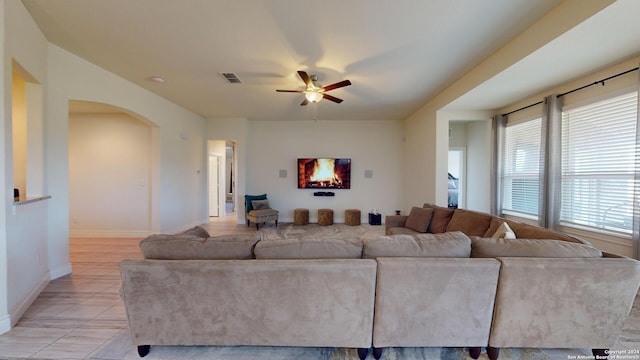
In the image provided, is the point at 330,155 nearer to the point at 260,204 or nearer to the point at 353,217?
the point at 353,217

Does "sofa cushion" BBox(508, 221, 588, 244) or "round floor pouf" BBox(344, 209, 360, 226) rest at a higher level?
"sofa cushion" BBox(508, 221, 588, 244)

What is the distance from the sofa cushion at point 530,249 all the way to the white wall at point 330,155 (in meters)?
5.17

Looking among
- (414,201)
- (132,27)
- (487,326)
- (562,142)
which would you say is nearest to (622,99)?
(562,142)

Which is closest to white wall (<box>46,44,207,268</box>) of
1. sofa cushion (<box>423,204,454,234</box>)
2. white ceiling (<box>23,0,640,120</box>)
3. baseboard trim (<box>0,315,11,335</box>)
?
white ceiling (<box>23,0,640,120</box>)

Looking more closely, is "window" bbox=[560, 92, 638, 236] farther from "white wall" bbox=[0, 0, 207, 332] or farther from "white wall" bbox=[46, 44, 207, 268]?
"white wall" bbox=[46, 44, 207, 268]

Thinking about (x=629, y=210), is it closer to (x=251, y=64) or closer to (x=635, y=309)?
(x=635, y=309)

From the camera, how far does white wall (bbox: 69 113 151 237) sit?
530cm

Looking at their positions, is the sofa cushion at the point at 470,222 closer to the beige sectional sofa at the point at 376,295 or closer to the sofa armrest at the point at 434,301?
the beige sectional sofa at the point at 376,295

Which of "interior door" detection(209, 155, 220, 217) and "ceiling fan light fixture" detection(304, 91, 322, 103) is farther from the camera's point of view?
"interior door" detection(209, 155, 220, 217)

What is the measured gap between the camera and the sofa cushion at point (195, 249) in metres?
1.78

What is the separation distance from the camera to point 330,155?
7055mm

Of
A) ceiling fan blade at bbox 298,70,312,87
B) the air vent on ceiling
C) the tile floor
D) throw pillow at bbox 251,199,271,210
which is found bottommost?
the tile floor

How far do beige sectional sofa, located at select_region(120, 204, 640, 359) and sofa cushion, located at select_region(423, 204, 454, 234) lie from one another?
1887 millimetres

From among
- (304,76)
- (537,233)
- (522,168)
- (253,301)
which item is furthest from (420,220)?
(253,301)
